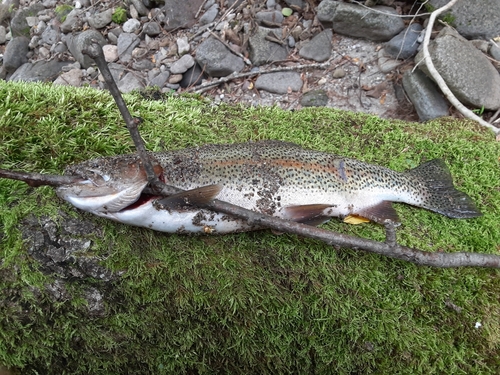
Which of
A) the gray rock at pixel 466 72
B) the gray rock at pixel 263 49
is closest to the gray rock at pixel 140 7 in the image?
the gray rock at pixel 263 49

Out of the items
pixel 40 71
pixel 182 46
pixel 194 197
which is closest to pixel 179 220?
pixel 194 197

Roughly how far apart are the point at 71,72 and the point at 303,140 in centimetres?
580

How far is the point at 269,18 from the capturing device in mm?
7141

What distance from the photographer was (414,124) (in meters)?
4.08

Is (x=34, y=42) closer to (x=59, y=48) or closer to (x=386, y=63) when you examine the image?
(x=59, y=48)

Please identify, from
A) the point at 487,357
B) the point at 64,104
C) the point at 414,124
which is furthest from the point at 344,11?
the point at 487,357

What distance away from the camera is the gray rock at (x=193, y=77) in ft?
22.7

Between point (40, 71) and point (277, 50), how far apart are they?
4800 millimetres

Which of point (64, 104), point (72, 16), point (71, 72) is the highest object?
point (64, 104)

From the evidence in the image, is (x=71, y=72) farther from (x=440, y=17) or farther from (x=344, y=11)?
(x=440, y=17)

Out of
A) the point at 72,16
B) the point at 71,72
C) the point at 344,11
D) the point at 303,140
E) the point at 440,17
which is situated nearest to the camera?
the point at 303,140

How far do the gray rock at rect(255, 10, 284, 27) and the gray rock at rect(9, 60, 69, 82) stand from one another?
13.6 feet

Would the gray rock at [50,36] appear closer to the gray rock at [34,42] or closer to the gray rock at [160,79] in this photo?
the gray rock at [34,42]

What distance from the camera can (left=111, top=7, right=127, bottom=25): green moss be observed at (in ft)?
25.7
